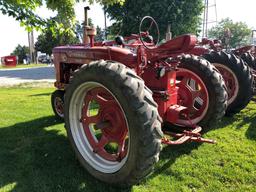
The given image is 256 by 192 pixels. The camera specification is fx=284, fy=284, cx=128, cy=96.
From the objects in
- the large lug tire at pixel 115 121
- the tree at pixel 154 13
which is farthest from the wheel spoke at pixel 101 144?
the tree at pixel 154 13

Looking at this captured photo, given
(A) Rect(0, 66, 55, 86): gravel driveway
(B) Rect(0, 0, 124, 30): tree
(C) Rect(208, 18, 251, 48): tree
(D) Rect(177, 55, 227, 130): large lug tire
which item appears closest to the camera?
(D) Rect(177, 55, 227, 130): large lug tire

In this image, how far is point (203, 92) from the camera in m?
4.15

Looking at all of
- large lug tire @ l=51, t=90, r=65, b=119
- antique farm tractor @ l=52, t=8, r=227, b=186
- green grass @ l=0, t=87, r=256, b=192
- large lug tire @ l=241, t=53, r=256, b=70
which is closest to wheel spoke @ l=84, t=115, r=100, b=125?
antique farm tractor @ l=52, t=8, r=227, b=186

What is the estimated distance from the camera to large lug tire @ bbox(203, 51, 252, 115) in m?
5.62

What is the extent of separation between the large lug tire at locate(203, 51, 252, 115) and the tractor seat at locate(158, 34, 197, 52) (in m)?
2.70

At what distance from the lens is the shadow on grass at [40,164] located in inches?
123

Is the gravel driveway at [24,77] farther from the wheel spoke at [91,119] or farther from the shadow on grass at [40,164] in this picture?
the wheel spoke at [91,119]

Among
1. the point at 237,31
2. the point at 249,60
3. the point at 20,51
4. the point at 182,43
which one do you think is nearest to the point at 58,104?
the point at 182,43

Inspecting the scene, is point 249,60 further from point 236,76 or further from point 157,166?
point 157,166

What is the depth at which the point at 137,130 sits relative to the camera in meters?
2.63

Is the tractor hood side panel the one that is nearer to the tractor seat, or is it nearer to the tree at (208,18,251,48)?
the tractor seat

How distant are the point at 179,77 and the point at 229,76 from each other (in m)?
1.86

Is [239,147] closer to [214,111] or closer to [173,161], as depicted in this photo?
[214,111]

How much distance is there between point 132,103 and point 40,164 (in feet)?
5.68
